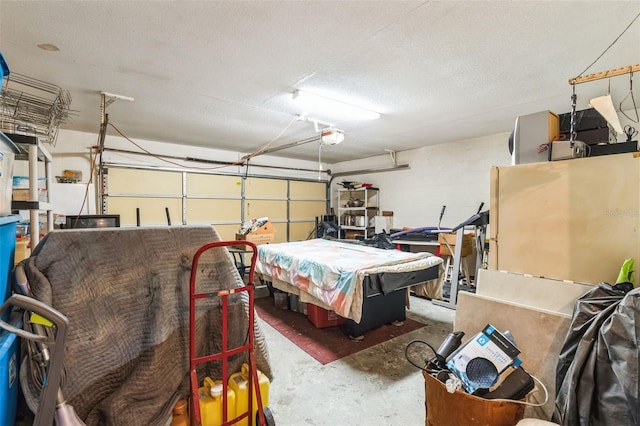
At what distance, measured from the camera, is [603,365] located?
119cm

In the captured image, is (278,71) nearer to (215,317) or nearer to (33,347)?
(215,317)

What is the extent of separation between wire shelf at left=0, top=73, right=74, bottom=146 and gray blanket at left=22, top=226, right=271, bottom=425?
1.98m

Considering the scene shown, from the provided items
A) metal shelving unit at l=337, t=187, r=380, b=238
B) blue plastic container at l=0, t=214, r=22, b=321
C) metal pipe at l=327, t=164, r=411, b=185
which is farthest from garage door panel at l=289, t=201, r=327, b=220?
blue plastic container at l=0, t=214, r=22, b=321

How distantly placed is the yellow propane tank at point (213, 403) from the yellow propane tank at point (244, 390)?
0.09 ft

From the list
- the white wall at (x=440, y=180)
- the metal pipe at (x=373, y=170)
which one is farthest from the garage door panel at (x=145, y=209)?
the white wall at (x=440, y=180)

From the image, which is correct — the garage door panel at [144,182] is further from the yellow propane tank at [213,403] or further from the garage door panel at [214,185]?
the yellow propane tank at [213,403]

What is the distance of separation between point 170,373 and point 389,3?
7.95 feet

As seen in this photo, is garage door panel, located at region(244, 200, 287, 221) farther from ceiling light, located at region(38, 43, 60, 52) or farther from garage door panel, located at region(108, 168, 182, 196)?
ceiling light, located at region(38, 43, 60, 52)

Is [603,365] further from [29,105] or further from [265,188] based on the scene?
[265,188]

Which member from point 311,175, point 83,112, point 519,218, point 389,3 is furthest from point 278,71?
point 311,175

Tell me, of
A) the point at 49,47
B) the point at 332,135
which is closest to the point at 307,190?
the point at 332,135

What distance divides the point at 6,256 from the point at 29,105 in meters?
2.22

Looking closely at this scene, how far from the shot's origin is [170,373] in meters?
1.48

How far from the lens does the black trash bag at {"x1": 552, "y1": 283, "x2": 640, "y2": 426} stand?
109 cm
